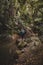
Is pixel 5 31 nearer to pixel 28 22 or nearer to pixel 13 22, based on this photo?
pixel 13 22

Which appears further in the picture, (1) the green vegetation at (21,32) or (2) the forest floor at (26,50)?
(1) the green vegetation at (21,32)

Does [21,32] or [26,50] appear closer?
[26,50]

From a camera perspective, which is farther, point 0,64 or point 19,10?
point 19,10

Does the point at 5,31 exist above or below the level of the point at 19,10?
below

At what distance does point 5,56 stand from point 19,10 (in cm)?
501

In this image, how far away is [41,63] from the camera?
8891mm

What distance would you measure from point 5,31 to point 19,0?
214 centimetres

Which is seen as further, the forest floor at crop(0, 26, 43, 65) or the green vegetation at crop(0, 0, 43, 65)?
the green vegetation at crop(0, 0, 43, 65)

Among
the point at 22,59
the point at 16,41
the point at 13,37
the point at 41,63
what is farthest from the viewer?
the point at 13,37

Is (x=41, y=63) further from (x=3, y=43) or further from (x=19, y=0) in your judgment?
(x=19, y=0)

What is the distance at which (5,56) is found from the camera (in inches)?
404

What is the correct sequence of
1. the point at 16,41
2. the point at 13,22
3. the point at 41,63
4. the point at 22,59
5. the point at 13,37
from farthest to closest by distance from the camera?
the point at 13,22, the point at 13,37, the point at 16,41, the point at 22,59, the point at 41,63

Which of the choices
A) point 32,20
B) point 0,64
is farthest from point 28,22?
point 0,64

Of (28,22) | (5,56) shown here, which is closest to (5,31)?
(28,22)
